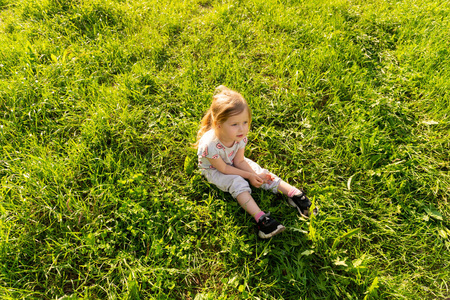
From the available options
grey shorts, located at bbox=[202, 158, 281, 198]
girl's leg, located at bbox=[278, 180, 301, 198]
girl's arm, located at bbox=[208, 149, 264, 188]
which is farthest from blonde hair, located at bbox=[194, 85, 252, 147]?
girl's leg, located at bbox=[278, 180, 301, 198]

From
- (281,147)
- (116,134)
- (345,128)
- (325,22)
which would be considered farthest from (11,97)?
(325,22)

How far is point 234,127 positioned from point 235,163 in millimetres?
496

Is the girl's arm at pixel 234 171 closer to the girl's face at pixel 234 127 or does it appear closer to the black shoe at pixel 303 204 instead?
the girl's face at pixel 234 127

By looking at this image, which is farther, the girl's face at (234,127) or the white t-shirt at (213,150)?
the white t-shirt at (213,150)

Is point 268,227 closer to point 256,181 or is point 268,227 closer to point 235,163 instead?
point 256,181

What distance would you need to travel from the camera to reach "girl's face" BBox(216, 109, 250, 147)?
88.2 inches

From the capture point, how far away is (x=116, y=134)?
2879mm

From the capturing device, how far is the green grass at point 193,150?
7.06ft

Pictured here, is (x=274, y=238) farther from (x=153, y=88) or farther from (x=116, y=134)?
(x=153, y=88)

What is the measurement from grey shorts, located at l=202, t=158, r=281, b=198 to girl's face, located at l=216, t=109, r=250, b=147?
0.37 metres

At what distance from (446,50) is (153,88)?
146 inches

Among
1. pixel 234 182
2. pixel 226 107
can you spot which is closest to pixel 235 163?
pixel 234 182

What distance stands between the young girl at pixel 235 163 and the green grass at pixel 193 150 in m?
0.11

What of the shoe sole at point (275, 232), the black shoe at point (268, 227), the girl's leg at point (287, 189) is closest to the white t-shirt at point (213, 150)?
the girl's leg at point (287, 189)
